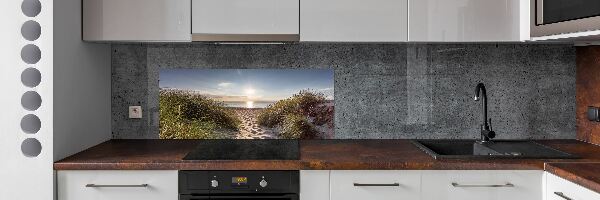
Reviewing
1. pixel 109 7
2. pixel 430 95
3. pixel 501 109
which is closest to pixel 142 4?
pixel 109 7

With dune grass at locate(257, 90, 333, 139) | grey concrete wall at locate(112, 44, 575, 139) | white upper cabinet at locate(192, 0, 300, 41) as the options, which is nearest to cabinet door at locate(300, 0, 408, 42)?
white upper cabinet at locate(192, 0, 300, 41)

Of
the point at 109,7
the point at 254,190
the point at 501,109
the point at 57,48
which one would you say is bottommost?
the point at 254,190

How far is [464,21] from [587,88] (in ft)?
2.63

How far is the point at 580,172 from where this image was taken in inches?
84.7

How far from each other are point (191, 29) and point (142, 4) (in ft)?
0.80

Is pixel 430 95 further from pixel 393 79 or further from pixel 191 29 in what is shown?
pixel 191 29

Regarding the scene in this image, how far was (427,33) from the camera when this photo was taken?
2.75 meters

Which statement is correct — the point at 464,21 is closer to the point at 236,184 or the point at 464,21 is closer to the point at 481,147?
the point at 481,147

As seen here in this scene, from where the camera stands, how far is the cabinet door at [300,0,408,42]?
2.74 m
